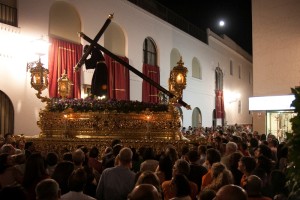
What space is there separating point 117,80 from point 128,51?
2254 mm

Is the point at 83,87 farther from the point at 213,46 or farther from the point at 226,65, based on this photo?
the point at 226,65

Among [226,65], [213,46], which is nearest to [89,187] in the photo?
[213,46]

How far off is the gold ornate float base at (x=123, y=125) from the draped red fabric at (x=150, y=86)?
1072cm

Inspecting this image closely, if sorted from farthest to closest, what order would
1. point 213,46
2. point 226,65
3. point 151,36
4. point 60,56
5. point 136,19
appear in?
1. point 226,65
2. point 213,46
3. point 151,36
4. point 136,19
5. point 60,56

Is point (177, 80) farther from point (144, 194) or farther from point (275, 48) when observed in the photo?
point (144, 194)

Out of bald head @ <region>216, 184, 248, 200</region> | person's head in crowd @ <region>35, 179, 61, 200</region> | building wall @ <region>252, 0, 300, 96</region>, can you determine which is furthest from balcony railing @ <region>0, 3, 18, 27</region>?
bald head @ <region>216, 184, 248, 200</region>

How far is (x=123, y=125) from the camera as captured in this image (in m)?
14.3

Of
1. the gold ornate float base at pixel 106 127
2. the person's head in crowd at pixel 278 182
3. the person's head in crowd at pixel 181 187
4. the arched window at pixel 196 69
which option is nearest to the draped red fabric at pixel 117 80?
the gold ornate float base at pixel 106 127

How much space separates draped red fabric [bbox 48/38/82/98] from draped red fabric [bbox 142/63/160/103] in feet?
20.7

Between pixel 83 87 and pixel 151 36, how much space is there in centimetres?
820

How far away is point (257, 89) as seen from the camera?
2295 cm

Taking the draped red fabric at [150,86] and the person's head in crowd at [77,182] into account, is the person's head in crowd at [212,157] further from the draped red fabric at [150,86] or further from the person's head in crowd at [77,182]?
the draped red fabric at [150,86]

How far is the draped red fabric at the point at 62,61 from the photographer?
18344 mm

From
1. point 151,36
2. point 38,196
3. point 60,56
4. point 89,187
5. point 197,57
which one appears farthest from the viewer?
point 197,57
